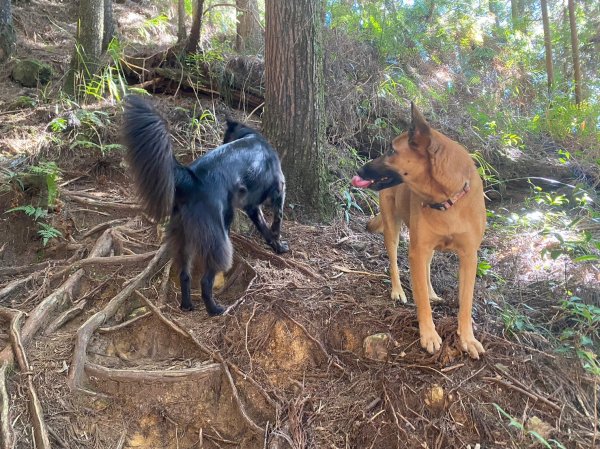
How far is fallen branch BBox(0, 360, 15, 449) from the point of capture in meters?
2.15

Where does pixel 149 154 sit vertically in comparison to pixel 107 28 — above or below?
below

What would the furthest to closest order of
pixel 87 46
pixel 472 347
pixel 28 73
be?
pixel 28 73 < pixel 87 46 < pixel 472 347

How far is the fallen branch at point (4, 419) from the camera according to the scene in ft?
7.04

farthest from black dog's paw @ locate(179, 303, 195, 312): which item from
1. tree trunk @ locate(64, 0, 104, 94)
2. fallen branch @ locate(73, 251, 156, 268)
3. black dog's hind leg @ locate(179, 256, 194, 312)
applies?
tree trunk @ locate(64, 0, 104, 94)

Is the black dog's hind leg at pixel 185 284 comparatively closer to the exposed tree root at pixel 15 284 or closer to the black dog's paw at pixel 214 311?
the black dog's paw at pixel 214 311

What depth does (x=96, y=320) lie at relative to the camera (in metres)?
3.01

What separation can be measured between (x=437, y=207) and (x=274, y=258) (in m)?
1.49

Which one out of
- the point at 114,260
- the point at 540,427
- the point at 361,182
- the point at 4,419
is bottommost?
the point at 540,427

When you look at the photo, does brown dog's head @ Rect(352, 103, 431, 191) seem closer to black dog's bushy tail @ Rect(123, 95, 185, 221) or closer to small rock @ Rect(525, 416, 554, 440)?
black dog's bushy tail @ Rect(123, 95, 185, 221)

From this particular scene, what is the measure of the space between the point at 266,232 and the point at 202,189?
100cm

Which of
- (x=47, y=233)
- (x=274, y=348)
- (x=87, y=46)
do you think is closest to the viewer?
(x=274, y=348)

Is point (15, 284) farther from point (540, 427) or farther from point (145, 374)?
point (540, 427)

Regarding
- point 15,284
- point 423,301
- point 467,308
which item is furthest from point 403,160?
point 15,284

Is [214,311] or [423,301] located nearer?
[423,301]
